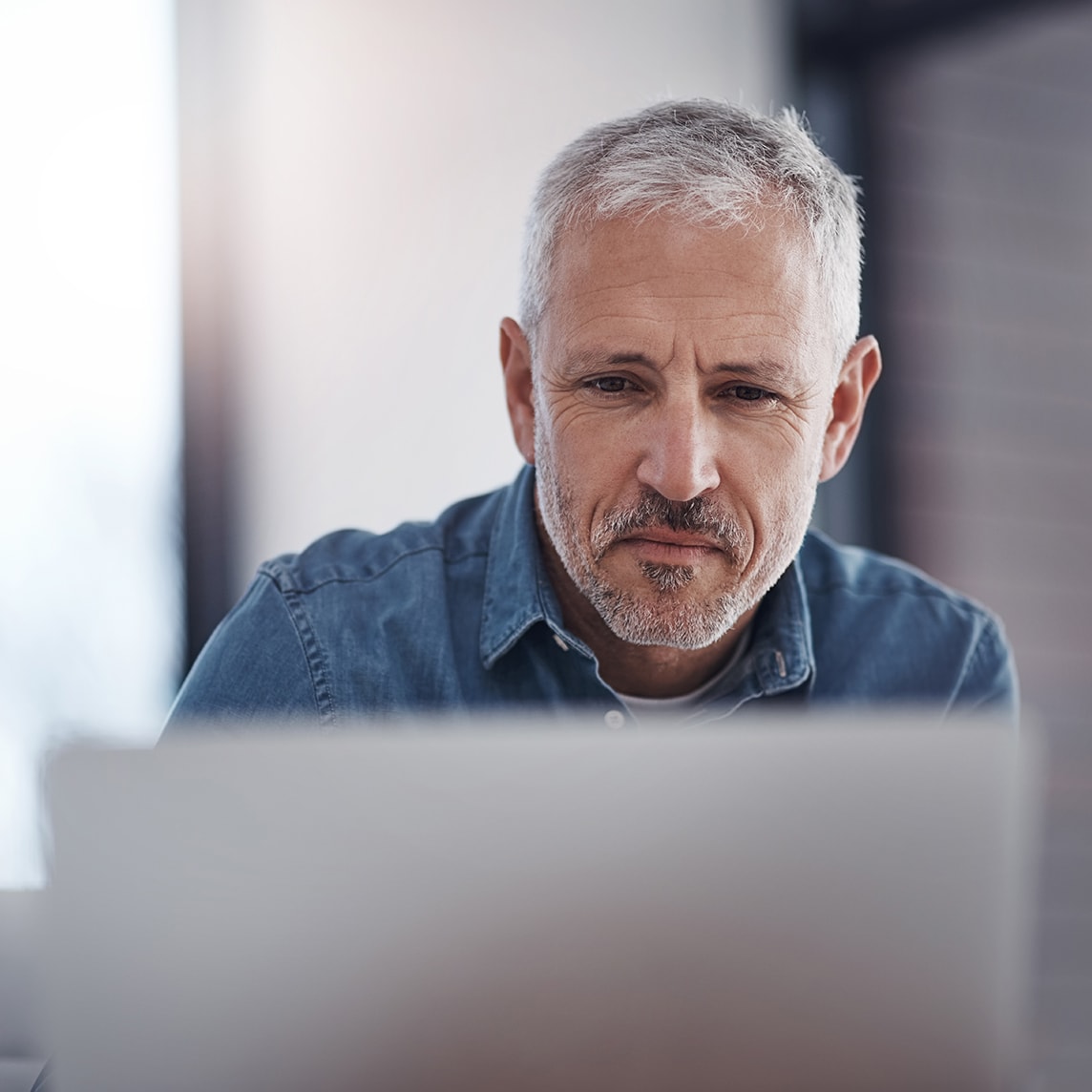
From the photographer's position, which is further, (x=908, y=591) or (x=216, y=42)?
(x=216, y=42)

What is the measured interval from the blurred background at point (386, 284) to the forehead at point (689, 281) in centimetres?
140

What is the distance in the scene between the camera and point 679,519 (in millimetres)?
1446

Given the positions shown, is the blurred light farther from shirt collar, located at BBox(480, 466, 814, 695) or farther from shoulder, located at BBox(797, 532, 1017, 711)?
shoulder, located at BBox(797, 532, 1017, 711)

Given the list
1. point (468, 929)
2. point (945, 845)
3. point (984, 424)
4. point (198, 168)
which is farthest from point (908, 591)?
point (198, 168)

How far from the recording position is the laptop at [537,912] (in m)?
0.73

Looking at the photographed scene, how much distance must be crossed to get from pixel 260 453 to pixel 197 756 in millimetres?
2395

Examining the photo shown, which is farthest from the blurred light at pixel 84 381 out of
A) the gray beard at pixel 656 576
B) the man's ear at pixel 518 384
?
the gray beard at pixel 656 576

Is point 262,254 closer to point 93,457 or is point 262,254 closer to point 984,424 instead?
point 93,457

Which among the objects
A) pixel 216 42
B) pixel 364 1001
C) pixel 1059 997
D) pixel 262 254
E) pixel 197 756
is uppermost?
pixel 216 42

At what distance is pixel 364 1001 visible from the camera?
28.9 inches

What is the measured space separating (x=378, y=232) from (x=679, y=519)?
1906 millimetres

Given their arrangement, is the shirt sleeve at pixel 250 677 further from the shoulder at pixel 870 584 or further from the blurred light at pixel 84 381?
the blurred light at pixel 84 381

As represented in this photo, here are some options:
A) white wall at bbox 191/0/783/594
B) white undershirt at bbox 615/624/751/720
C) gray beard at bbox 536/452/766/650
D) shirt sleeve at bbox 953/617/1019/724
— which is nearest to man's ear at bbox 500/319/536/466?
gray beard at bbox 536/452/766/650

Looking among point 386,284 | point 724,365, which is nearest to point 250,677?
point 724,365
